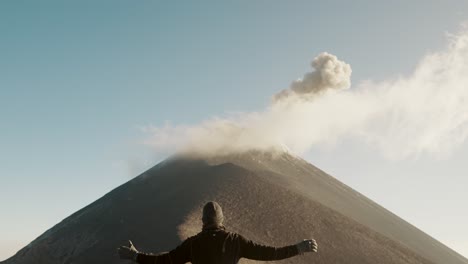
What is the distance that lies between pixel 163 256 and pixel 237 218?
7096 cm

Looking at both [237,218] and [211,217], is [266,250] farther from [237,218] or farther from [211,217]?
[237,218]

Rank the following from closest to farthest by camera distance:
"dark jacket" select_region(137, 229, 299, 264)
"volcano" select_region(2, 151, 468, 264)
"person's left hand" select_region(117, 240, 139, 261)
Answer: "dark jacket" select_region(137, 229, 299, 264) < "person's left hand" select_region(117, 240, 139, 261) < "volcano" select_region(2, 151, 468, 264)

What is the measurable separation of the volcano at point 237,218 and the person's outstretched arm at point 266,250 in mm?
56985

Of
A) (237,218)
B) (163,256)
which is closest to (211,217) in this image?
(163,256)

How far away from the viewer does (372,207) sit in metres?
115

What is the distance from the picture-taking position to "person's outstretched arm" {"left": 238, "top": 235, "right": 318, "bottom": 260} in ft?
19.1

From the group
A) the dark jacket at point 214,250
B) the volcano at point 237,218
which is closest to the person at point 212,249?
the dark jacket at point 214,250

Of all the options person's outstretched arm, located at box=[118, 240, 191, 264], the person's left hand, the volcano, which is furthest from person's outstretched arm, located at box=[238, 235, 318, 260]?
the volcano

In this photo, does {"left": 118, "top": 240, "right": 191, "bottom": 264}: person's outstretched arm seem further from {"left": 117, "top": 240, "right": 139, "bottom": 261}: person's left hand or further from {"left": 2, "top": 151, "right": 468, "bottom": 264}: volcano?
{"left": 2, "top": 151, "right": 468, "bottom": 264}: volcano

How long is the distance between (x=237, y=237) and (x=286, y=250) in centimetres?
68

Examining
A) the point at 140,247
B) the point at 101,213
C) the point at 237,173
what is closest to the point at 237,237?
the point at 140,247

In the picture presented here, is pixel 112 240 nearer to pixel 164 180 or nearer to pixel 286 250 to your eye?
pixel 164 180

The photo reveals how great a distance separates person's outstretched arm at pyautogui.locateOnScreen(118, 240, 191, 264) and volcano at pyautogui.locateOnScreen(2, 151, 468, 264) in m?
56.8

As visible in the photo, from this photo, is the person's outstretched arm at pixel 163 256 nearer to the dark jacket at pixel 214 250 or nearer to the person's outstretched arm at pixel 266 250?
the dark jacket at pixel 214 250
